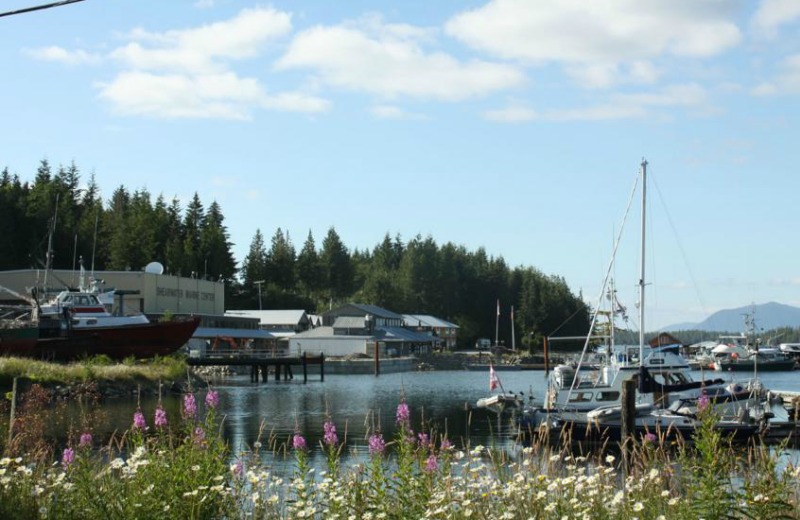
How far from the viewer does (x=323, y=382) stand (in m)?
73.5

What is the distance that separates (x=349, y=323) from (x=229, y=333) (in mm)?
23431

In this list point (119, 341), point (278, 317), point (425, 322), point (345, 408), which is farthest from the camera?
point (425, 322)

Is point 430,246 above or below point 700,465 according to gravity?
above

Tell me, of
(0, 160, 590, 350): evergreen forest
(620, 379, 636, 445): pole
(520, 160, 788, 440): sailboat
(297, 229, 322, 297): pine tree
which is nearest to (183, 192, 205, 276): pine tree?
(0, 160, 590, 350): evergreen forest

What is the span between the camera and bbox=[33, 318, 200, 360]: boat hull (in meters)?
58.2

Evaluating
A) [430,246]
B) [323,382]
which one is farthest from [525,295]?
[323,382]

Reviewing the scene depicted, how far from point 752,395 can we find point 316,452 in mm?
17372

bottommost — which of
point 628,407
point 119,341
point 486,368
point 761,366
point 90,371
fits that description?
point 486,368

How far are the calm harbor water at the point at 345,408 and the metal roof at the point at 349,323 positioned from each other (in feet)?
110

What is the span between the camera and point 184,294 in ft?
299

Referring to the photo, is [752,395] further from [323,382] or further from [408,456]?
[323,382]

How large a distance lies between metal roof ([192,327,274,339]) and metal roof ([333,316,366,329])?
41.1ft

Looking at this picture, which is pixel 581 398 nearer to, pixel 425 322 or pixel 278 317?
pixel 278 317

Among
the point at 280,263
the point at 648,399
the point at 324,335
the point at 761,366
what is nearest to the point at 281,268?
the point at 280,263
